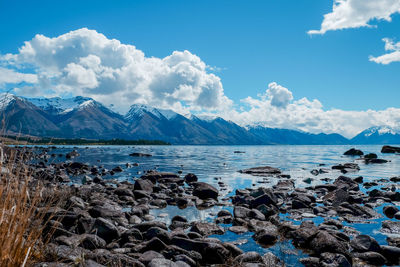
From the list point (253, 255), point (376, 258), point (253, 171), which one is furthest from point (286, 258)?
point (253, 171)

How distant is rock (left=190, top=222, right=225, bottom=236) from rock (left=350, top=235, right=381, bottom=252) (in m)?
5.66

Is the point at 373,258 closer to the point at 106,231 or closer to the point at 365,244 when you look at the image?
the point at 365,244

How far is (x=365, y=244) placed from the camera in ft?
34.4

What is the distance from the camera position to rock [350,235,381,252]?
1034 centimetres

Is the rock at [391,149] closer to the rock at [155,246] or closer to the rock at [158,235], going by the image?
the rock at [158,235]

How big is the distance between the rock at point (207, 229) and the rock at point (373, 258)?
588 cm

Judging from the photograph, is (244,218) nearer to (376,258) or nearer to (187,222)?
(187,222)

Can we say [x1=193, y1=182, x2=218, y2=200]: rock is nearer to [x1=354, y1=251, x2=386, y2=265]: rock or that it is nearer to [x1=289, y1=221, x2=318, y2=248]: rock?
[x1=289, y1=221, x2=318, y2=248]: rock

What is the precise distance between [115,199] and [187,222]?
25.7 ft

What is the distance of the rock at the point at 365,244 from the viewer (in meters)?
10.3

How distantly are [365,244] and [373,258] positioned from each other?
0.72 meters

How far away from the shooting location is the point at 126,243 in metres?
10.9

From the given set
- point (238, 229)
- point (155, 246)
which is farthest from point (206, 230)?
point (155, 246)

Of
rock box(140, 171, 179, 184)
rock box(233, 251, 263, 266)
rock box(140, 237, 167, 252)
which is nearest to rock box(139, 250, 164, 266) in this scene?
rock box(140, 237, 167, 252)
